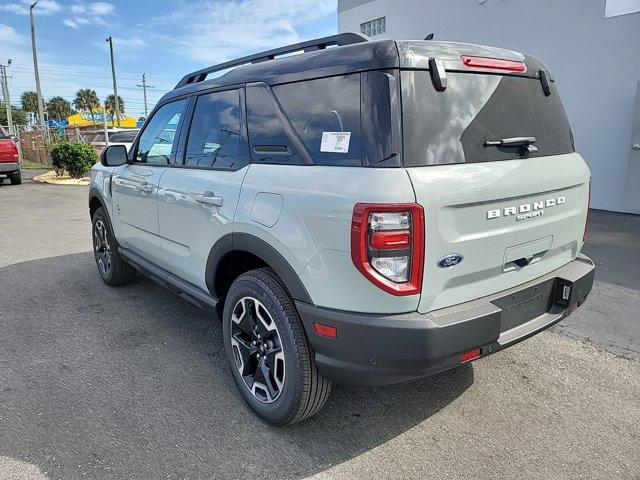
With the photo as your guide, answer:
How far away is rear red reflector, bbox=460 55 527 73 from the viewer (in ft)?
7.72

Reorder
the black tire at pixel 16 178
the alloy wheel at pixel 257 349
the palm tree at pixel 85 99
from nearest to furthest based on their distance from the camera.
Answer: the alloy wheel at pixel 257 349 < the black tire at pixel 16 178 < the palm tree at pixel 85 99

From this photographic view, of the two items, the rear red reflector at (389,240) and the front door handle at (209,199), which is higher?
the front door handle at (209,199)

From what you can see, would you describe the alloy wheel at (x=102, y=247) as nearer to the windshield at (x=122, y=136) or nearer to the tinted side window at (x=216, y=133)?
the tinted side window at (x=216, y=133)

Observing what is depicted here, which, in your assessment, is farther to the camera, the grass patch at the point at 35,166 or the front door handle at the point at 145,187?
the grass patch at the point at 35,166

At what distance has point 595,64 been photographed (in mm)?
8758

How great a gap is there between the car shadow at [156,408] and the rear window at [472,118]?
4.95 ft

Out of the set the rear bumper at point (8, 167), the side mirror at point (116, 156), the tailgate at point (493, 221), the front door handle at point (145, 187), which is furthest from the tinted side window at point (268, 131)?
the rear bumper at point (8, 167)

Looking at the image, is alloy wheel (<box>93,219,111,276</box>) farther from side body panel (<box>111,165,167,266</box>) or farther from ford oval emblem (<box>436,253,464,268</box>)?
ford oval emblem (<box>436,253,464,268</box>)

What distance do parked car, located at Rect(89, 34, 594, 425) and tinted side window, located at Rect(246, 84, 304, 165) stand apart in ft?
0.04

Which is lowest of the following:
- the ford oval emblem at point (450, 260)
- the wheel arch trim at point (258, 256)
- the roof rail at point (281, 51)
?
the wheel arch trim at point (258, 256)

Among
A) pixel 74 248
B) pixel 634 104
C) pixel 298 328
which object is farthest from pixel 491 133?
pixel 634 104

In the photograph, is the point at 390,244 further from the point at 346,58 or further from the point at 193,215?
the point at 193,215

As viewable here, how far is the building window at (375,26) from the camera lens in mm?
12873

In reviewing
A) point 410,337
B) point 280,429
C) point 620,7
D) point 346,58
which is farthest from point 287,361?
point 620,7
